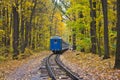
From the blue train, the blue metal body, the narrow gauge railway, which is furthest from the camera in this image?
the blue metal body

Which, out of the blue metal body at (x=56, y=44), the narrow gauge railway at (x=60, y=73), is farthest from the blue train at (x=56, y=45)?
the narrow gauge railway at (x=60, y=73)

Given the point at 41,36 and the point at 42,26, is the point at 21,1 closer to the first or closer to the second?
the point at 42,26

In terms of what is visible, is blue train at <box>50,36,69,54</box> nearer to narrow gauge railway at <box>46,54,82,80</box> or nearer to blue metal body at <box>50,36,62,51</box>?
blue metal body at <box>50,36,62,51</box>

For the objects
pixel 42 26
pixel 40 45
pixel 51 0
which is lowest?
pixel 40 45

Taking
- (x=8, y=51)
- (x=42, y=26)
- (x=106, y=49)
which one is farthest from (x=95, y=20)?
(x=42, y=26)

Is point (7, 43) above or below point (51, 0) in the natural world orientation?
below

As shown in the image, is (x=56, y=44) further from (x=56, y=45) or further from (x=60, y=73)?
(x=60, y=73)

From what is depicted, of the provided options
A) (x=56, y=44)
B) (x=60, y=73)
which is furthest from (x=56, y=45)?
(x=60, y=73)

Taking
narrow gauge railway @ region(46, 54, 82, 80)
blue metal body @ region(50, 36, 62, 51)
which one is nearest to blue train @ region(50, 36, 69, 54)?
blue metal body @ region(50, 36, 62, 51)

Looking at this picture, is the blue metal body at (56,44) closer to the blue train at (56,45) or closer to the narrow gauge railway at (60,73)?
the blue train at (56,45)

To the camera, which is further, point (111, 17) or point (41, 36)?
point (41, 36)

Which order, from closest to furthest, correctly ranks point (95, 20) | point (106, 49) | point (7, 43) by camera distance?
1. point (106, 49)
2. point (95, 20)
3. point (7, 43)

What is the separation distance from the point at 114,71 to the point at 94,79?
2.68 meters

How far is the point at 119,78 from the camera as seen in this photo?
15.0 metres
